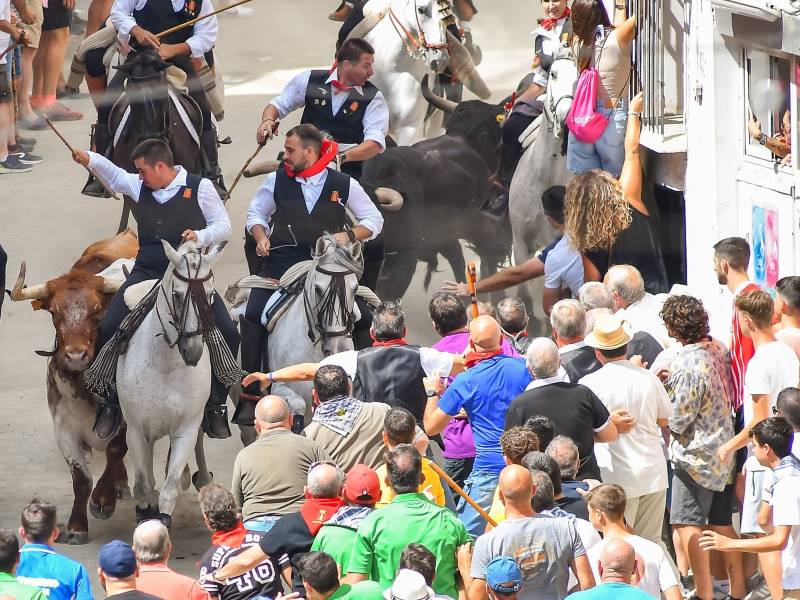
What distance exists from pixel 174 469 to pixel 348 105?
11.6ft

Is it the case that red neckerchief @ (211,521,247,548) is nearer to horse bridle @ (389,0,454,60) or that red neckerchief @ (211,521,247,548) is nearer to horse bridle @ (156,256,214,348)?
horse bridle @ (156,256,214,348)

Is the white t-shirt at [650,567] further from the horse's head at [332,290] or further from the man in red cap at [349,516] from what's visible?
the horse's head at [332,290]

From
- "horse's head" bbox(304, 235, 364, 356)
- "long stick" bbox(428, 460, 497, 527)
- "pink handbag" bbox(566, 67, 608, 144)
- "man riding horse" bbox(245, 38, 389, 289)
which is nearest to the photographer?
"long stick" bbox(428, 460, 497, 527)

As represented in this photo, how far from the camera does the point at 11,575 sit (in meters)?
6.84

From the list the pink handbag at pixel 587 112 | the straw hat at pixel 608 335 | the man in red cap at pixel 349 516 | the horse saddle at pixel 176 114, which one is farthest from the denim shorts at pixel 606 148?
the man in red cap at pixel 349 516

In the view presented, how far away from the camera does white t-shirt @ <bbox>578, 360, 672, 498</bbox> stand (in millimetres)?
8359

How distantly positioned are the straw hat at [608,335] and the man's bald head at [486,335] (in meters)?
0.45

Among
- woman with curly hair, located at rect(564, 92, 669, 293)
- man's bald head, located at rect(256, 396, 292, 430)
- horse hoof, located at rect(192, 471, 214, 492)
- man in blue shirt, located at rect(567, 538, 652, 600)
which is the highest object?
woman with curly hair, located at rect(564, 92, 669, 293)

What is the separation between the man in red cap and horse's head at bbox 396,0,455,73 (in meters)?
6.96

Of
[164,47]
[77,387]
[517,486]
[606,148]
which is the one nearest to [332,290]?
[77,387]

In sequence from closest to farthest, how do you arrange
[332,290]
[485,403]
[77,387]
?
[485,403]
[332,290]
[77,387]

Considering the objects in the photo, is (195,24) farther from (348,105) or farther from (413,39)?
(413,39)

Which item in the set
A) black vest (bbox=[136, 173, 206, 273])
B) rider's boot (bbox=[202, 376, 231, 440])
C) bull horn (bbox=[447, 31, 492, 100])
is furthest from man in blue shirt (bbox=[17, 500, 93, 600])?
bull horn (bbox=[447, 31, 492, 100])

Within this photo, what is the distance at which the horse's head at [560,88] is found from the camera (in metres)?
11.6
